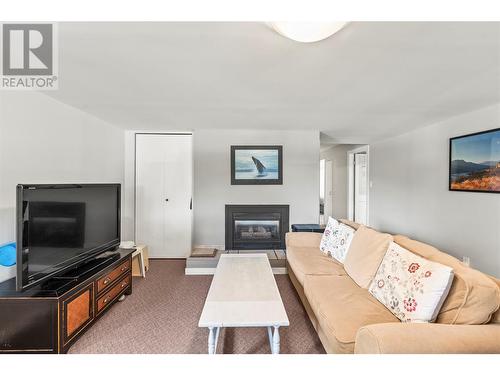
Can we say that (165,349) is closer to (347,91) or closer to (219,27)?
(219,27)

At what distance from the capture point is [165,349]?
1772 millimetres

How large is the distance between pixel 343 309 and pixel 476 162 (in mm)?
2729

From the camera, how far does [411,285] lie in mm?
1364

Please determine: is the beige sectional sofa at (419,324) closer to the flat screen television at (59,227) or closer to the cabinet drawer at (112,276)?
the cabinet drawer at (112,276)

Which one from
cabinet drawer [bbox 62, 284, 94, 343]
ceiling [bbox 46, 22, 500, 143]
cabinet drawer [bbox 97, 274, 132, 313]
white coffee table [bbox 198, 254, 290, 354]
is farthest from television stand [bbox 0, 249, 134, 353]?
ceiling [bbox 46, 22, 500, 143]

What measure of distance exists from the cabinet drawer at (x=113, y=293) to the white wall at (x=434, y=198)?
4.16 m

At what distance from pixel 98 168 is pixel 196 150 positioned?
148 cm

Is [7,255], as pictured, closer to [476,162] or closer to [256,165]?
[256,165]

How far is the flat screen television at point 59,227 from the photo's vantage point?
1607 mm

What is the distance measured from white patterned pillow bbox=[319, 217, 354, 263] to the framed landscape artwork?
175cm

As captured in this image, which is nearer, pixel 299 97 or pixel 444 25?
pixel 444 25

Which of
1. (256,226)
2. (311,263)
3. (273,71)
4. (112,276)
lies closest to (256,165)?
(256,226)

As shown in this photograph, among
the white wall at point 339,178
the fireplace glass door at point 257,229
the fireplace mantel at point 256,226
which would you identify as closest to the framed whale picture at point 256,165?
the fireplace mantel at point 256,226
